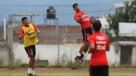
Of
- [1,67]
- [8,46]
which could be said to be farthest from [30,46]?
[8,46]

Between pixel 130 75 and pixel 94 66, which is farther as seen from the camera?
pixel 130 75

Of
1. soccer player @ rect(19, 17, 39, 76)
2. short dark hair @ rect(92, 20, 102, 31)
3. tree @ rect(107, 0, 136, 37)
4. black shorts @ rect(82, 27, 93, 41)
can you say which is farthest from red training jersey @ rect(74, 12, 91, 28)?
tree @ rect(107, 0, 136, 37)

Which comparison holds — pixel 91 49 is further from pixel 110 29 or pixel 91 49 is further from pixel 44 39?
pixel 110 29

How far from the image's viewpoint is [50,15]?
60.8 meters

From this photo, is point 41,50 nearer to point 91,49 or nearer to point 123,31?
point 123,31

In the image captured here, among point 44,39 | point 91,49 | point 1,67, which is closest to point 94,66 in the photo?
point 91,49

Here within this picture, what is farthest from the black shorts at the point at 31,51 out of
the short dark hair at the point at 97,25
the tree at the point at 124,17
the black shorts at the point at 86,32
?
the tree at the point at 124,17

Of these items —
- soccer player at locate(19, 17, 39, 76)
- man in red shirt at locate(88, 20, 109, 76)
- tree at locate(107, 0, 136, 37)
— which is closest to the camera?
man in red shirt at locate(88, 20, 109, 76)

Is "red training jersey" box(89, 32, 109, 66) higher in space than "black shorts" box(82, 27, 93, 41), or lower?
lower

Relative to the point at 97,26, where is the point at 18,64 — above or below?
below

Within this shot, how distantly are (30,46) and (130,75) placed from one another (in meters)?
3.89

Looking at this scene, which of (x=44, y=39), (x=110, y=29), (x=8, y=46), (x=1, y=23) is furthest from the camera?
(x=110, y=29)

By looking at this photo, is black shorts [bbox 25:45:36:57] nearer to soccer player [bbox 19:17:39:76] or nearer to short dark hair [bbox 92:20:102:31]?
Result: soccer player [bbox 19:17:39:76]

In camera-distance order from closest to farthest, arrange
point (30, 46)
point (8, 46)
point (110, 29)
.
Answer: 1. point (30, 46)
2. point (8, 46)
3. point (110, 29)
